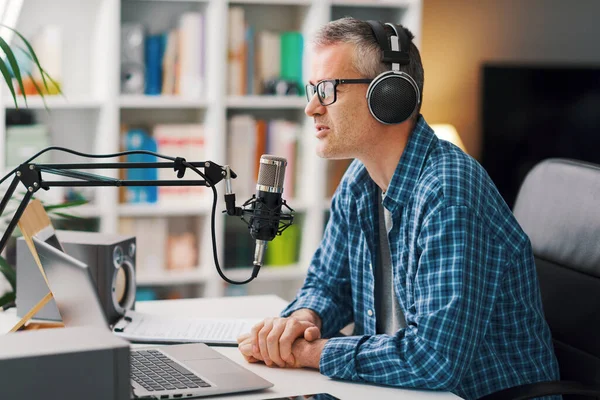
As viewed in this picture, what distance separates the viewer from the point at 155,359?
4.48 feet

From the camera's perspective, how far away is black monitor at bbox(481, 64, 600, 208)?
12.9 ft

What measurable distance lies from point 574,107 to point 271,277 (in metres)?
1.80

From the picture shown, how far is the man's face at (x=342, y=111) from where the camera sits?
1565mm

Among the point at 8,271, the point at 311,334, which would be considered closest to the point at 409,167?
the point at 311,334

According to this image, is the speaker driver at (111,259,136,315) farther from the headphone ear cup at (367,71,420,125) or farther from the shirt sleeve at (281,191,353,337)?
the headphone ear cup at (367,71,420,125)

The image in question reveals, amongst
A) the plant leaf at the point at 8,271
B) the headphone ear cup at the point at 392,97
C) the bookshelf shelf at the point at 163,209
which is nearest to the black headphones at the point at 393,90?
the headphone ear cup at the point at 392,97

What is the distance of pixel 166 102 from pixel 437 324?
2068 mm

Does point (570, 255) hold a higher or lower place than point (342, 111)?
lower

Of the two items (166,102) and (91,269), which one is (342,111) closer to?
(91,269)

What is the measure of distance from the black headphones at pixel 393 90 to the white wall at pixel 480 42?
240 centimetres

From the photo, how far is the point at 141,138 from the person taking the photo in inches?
126

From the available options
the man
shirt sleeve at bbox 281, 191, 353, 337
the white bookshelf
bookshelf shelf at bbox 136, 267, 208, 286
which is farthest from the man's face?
bookshelf shelf at bbox 136, 267, 208, 286

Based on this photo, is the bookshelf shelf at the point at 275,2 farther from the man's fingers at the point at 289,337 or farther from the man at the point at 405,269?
the man's fingers at the point at 289,337

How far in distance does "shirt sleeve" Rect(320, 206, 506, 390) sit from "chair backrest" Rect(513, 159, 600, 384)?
0.85ft
